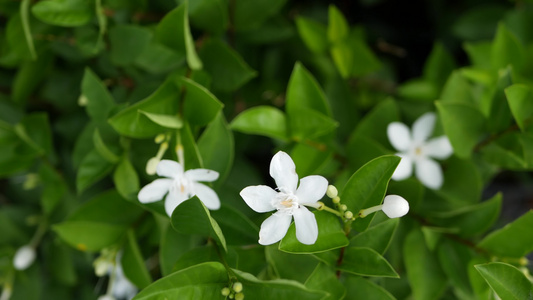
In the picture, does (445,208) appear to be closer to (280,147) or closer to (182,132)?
(280,147)

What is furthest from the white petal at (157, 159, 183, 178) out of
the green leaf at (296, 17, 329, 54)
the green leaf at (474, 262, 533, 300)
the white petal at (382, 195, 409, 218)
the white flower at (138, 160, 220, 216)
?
the green leaf at (296, 17, 329, 54)

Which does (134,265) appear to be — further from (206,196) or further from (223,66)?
(223,66)

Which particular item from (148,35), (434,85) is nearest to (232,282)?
(148,35)

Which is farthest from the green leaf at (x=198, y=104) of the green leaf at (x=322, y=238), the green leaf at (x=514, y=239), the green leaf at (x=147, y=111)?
the green leaf at (x=514, y=239)

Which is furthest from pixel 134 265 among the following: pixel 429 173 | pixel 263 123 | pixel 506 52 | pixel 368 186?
pixel 506 52

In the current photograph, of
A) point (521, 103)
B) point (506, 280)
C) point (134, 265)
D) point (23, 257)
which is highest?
point (521, 103)

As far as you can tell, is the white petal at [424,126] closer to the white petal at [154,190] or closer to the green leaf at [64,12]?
the white petal at [154,190]

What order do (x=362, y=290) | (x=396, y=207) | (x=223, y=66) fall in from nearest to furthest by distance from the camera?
(x=396, y=207)
(x=362, y=290)
(x=223, y=66)
